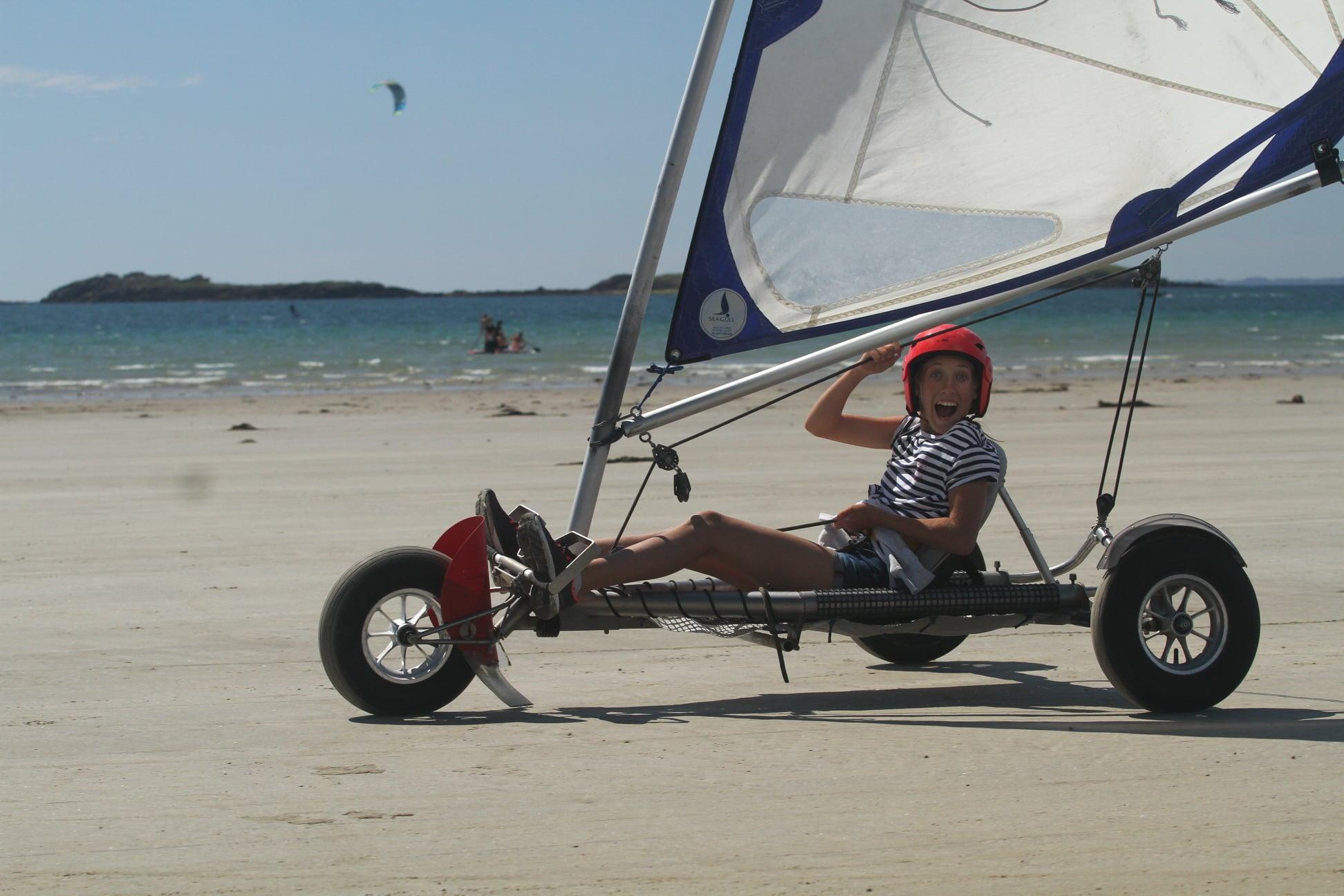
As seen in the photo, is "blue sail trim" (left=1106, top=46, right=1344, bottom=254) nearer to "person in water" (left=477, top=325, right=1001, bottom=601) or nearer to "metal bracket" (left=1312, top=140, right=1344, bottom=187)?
"metal bracket" (left=1312, top=140, right=1344, bottom=187)

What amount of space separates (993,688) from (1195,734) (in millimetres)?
963

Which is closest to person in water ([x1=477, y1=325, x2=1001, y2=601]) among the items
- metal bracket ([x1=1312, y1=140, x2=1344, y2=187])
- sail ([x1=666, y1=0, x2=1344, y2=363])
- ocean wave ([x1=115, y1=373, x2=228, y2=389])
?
sail ([x1=666, y1=0, x2=1344, y2=363])

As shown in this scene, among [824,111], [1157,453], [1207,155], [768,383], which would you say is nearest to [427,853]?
[768,383]

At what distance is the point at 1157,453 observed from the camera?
550 inches

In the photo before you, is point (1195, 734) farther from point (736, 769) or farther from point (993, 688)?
point (736, 769)

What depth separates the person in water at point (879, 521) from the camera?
207 inches

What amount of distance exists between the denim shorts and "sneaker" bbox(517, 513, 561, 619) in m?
0.99

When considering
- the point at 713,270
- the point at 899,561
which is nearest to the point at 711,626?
the point at 899,561

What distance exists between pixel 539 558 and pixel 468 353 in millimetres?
40143

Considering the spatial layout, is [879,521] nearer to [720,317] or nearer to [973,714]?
[973,714]

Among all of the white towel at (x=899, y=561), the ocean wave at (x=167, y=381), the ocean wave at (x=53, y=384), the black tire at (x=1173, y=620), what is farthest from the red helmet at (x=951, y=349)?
the ocean wave at (x=53, y=384)

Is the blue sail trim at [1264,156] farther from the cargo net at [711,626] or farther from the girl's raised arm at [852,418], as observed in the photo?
the cargo net at [711,626]

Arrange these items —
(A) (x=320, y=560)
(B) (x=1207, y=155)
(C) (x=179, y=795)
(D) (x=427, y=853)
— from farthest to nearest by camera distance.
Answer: (A) (x=320, y=560) < (B) (x=1207, y=155) < (C) (x=179, y=795) < (D) (x=427, y=853)

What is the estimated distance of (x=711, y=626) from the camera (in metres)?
5.24
